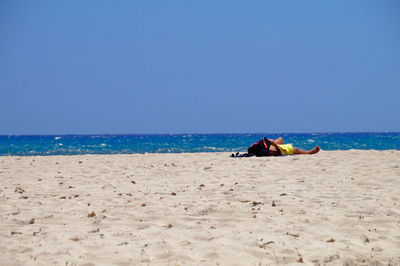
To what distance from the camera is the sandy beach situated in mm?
3664


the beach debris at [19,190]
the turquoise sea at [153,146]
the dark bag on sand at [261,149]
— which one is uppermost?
the dark bag on sand at [261,149]

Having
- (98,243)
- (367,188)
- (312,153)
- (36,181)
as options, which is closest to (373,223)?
(367,188)

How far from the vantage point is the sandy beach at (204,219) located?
3.66 metres

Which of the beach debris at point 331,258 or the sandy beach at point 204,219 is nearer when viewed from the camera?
the beach debris at point 331,258

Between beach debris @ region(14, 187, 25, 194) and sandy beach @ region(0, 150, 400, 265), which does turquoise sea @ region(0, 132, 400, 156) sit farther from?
beach debris @ region(14, 187, 25, 194)

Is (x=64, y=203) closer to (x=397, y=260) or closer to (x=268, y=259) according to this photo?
(x=268, y=259)

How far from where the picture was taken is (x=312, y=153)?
48.2 feet

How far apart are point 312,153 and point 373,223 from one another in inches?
407

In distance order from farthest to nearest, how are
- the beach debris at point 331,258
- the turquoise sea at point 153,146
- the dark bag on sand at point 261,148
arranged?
the turquoise sea at point 153,146
the dark bag on sand at point 261,148
the beach debris at point 331,258

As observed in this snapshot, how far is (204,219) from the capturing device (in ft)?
16.1

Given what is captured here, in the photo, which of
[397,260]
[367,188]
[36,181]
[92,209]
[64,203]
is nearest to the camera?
[397,260]

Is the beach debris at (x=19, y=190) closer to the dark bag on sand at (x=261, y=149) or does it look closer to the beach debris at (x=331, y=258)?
the beach debris at (x=331, y=258)

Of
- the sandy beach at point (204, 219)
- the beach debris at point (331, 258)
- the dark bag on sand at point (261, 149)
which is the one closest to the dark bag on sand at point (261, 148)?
the dark bag on sand at point (261, 149)

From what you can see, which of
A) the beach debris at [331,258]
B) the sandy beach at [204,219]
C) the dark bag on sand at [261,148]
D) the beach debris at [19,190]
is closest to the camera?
the beach debris at [331,258]
